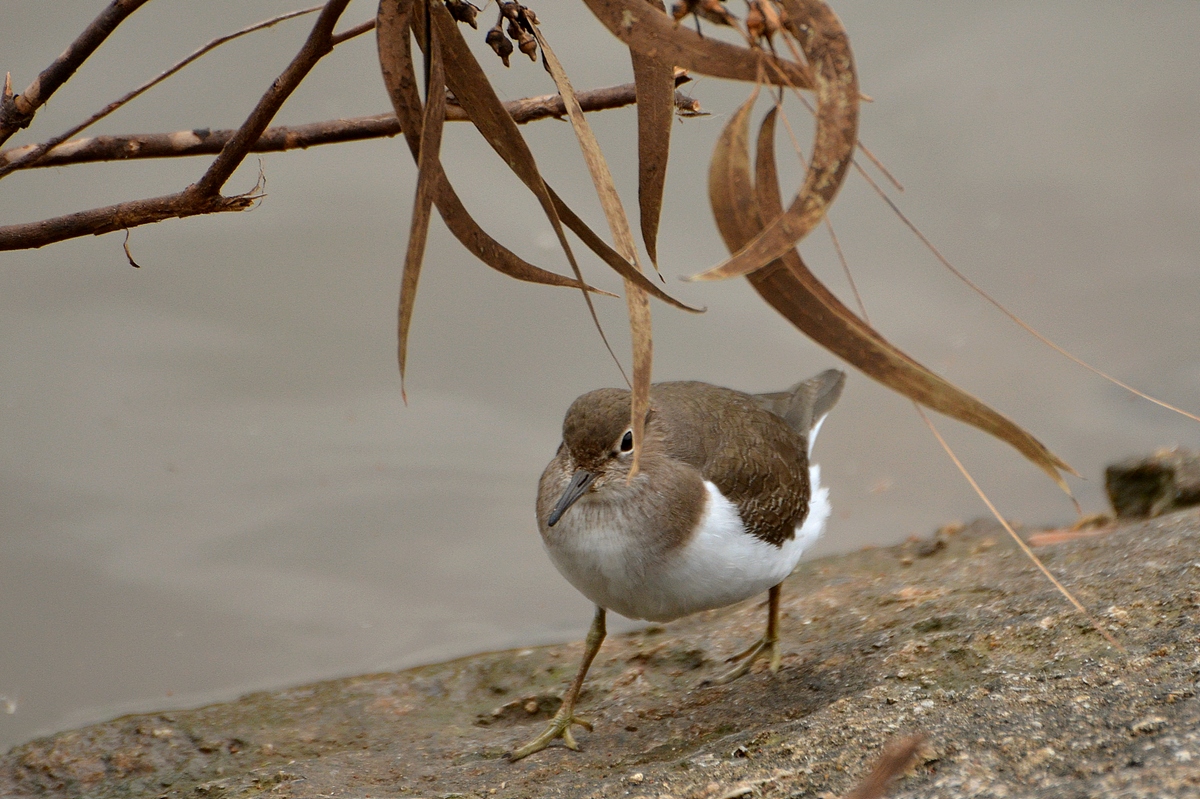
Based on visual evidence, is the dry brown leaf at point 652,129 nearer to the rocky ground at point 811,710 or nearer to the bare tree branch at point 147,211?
the bare tree branch at point 147,211

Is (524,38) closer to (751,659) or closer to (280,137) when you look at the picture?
(280,137)

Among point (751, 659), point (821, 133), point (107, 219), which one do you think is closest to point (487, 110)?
point (821, 133)

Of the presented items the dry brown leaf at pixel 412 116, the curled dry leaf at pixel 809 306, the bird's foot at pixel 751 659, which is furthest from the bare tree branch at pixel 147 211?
the bird's foot at pixel 751 659

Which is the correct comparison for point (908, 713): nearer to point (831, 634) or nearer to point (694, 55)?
point (831, 634)

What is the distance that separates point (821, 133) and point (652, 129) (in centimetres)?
67

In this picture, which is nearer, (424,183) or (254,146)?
(424,183)

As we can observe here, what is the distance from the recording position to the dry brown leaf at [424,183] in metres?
2.30

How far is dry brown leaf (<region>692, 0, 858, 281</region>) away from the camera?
205cm

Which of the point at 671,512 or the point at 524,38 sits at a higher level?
the point at 524,38

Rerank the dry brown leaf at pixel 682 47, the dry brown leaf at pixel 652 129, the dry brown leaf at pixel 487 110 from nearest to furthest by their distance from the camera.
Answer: the dry brown leaf at pixel 682 47 < the dry brown leaf at pixel 487 110 < the dry brown leaf at pixel 652 129

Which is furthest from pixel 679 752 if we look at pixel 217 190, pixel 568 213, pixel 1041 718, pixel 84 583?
pixel 84 583

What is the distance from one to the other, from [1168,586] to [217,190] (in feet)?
9.14

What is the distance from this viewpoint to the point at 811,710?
3328 millimetres

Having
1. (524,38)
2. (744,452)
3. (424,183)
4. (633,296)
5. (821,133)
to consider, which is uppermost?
(524,38)
